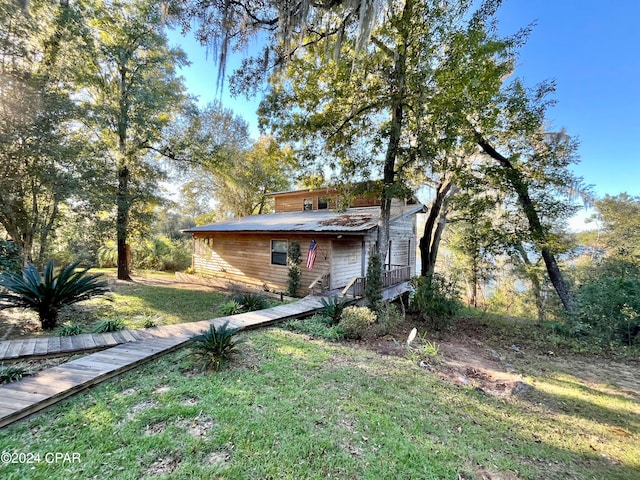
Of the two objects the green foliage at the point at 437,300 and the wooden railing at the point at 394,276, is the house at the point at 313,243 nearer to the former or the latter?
the wooden railing at the point at 394,276

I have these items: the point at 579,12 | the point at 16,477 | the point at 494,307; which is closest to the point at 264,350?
the point at 16,477

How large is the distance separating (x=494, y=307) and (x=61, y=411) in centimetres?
2088

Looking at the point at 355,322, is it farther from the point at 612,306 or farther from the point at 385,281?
the point at 612,306

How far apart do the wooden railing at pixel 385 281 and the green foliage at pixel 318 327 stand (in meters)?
1.76

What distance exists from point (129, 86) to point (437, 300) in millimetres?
14171

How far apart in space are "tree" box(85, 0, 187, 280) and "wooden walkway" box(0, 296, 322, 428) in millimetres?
7551

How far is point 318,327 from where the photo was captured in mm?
6418

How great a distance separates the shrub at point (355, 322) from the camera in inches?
245

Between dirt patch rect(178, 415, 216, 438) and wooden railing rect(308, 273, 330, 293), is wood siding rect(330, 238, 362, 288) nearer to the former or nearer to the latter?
wooden railing rect(308, 273, 330, 293)

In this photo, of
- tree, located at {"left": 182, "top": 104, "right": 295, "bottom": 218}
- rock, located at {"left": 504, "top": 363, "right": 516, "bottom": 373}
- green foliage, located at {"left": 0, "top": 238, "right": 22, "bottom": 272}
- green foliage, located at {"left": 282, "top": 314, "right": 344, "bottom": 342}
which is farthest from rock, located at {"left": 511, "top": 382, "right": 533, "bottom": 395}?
tree, located at {"left": 182, "top": 104, "right": 295, "bottom": 218}

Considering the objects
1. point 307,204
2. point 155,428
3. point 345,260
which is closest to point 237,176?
point 307,204

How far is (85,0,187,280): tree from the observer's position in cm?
1023

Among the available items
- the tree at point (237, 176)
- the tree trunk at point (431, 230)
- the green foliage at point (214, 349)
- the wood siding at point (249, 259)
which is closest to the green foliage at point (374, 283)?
the wood siding at point (249, 259)

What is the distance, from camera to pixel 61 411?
2.85 metres
